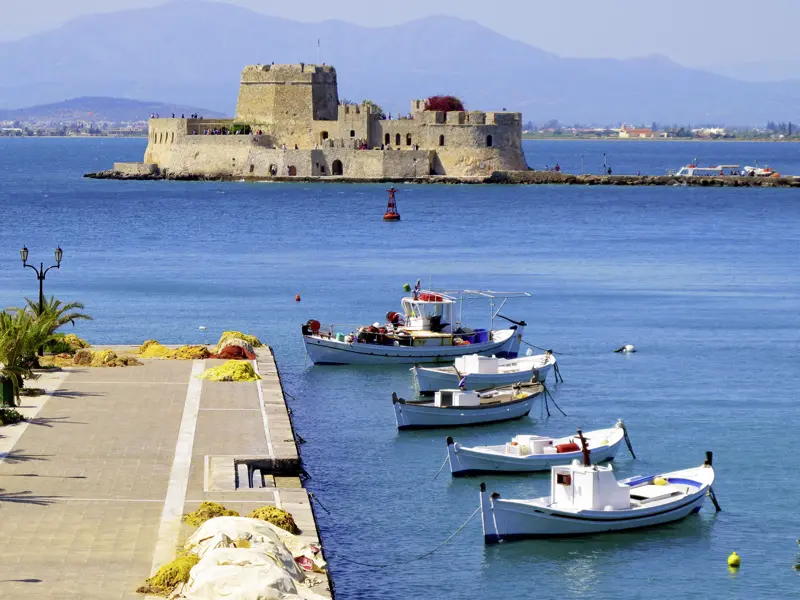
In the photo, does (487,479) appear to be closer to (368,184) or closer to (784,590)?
(784,590)

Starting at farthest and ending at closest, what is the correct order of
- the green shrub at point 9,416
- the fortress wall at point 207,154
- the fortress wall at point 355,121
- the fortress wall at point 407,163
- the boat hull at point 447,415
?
the fortress wall at point 207,154 → the fortress wall at point 407,163 → the fortress wall at point 355,121 → the boat hull at point 447,415 → the green shrub at point 9,416

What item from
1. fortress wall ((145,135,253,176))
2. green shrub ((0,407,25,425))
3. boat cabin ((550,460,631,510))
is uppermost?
fortress wall ((145,135,253,176))

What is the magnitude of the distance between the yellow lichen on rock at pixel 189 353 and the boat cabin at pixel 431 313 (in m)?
5.60

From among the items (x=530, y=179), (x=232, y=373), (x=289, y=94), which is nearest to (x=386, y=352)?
(x=232, y=373)

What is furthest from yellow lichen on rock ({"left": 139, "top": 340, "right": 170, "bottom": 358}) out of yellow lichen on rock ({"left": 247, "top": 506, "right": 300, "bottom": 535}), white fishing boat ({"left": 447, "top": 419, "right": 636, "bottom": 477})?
yellow lichen on rock ({"left": 247, "top": 506, "right": 300, "bottom": 535})

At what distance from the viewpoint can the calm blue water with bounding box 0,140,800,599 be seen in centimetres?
1912

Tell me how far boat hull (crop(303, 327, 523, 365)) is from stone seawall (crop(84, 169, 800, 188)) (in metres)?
67.8

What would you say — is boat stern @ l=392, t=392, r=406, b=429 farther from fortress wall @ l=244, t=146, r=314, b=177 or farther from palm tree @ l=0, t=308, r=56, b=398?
fortress wall @ l=244, t=146, r=314, b=177

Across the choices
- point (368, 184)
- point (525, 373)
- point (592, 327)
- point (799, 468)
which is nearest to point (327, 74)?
point (368, 184)

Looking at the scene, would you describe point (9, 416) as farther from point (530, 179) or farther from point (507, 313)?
point (530, 179)

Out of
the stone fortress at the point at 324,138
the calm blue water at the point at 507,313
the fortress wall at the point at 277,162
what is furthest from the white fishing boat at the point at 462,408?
the fortress wall at the point at 277,162

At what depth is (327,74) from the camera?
343 feet

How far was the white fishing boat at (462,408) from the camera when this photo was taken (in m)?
26.1

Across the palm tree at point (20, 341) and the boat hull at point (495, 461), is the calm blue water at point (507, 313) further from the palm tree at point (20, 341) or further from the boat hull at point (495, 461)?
the palm tree at point (20, 341)
